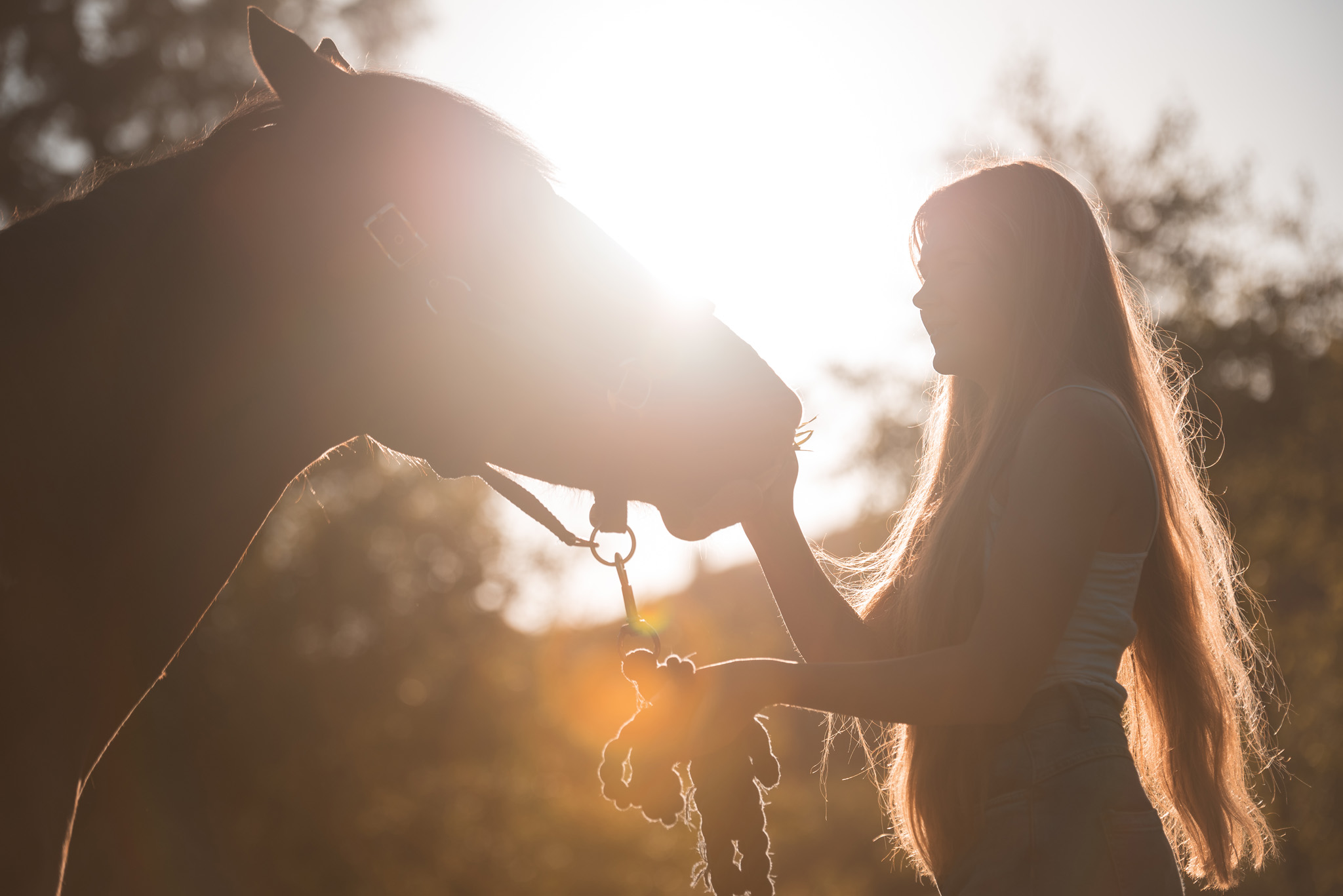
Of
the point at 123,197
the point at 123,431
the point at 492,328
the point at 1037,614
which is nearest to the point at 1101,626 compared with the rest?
the point at 1037,614

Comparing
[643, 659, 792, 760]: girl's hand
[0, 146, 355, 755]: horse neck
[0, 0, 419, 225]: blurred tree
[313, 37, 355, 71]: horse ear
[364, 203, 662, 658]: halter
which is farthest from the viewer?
[0, 0, 419, 225]: blurred tree

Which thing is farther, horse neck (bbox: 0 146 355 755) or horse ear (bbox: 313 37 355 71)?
horse ear (bbox: 313 37 355 71)

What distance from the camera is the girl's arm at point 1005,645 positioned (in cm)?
143

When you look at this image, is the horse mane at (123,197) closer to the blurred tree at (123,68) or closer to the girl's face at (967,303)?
the girl's face at (967,303)

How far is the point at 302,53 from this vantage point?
4.98 ft

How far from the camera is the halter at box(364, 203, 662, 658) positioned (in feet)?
5.02

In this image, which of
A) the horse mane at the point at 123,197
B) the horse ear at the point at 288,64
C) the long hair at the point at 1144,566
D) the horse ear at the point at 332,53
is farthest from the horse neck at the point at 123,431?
the long hair at the point at 1144,566

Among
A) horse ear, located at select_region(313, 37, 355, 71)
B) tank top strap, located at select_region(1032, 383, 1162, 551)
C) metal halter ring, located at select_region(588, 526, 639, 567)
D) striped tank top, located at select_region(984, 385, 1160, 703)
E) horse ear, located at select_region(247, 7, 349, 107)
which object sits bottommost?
striped tank top, located at select_region(984, 385, 1160, 703)

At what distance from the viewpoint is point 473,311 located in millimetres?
1600

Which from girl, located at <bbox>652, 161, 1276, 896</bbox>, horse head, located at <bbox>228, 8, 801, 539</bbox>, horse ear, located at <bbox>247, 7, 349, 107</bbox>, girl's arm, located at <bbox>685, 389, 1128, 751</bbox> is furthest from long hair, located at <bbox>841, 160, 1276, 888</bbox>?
horse ear, located at <bbox>247, 7, 349, 107</bbox>

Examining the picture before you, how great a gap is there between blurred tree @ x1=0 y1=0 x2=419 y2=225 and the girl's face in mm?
8984

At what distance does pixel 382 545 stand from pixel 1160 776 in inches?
480

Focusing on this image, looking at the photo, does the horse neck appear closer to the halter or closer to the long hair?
the halter

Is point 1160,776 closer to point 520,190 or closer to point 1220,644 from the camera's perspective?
point 1220,644
